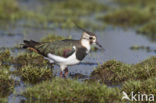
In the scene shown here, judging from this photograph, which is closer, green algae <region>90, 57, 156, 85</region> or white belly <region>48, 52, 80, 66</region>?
white belly <region>48, 52, 80, 66</region>

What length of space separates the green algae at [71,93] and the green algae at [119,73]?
185 centimetres

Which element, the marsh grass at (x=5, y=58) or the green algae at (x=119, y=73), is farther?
the marsh grass at (x=5, y=58)

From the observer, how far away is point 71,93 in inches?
369

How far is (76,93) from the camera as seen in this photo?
9.46 metres

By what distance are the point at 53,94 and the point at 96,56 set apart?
19.0 feet

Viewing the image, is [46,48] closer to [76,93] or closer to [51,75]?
[51,75]

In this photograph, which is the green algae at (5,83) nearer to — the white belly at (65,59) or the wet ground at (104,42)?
the wet ground at (104,42)

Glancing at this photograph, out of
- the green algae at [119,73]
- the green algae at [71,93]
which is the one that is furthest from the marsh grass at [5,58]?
the green algae at [71,93]

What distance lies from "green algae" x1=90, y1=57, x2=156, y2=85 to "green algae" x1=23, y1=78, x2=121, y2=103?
1.85 meters

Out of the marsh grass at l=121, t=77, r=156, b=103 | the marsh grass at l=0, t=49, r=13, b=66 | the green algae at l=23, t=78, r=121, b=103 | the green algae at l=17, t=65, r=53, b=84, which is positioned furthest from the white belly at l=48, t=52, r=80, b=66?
the marsh grass at l=0, t=49, r=13, b=66

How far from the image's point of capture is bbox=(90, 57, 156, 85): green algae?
11484 millimetres

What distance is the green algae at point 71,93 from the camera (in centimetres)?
936

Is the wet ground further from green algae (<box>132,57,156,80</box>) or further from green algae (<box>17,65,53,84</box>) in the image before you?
green algae (<box>132,57,156,80</box>)

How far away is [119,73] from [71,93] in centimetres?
260
